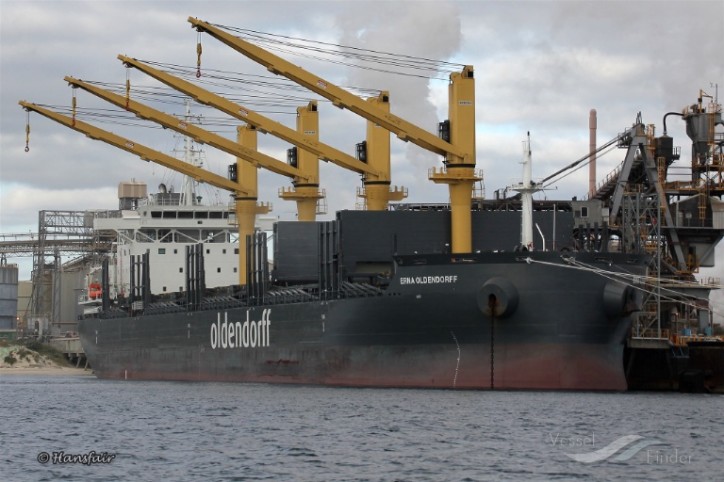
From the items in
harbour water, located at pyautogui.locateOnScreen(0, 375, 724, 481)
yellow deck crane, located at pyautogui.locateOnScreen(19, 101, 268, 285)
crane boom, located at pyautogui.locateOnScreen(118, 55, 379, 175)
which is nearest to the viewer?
harbour water, located at pyautogui.locateOnScreen(0, 375, 724, 481)

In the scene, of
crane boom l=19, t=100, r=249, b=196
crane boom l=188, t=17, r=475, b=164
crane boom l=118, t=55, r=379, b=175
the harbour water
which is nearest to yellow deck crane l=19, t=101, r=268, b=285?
crane boom l=19, t=100, r=249, b=196

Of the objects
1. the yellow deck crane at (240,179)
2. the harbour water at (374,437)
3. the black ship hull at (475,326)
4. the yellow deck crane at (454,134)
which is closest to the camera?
the harbour water at (374,437)

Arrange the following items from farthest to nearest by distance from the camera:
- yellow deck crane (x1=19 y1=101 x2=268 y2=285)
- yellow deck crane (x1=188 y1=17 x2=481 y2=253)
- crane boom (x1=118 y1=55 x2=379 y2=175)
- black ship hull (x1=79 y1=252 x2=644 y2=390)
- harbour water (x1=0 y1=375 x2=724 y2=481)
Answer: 1. yellow deck crane (x1=19 y1=101 x2=268 y2=285)
2. crane boom (x1=118 y1=55 x2=379 y2=175)
3. yellow deck crane (x1=188 y1=17 x2=481 y2=253)
4. black ship hull (x1=79 y1=252 x2=644 y2=390)
5. harbour water (x1=0 y1=375 x2=724 y2=481)

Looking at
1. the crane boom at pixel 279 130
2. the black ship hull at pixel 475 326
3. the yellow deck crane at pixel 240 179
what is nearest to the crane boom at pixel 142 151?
the yellow deck crane at pixel 240 179

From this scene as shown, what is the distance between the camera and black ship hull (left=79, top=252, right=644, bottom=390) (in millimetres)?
38188

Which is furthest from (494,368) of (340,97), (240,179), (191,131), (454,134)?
(240,179)

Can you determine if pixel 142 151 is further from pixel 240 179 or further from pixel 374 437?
pixel 374 437

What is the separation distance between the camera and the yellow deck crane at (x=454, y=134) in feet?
144

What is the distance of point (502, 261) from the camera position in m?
38.5

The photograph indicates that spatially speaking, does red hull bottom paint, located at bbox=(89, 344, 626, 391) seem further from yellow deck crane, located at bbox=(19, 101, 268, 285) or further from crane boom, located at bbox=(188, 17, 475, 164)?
yellow deck crane, located at bbox=(19, 101, 268, 285)

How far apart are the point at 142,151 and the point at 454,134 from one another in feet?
57.7

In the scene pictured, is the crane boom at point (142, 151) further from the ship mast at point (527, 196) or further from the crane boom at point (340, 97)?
the ship mast at point (527, 196)

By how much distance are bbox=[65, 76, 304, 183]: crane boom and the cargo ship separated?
0.08 meters

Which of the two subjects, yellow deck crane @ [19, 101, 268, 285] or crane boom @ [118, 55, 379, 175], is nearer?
crane boom @ [118, 55, 379, 175]
